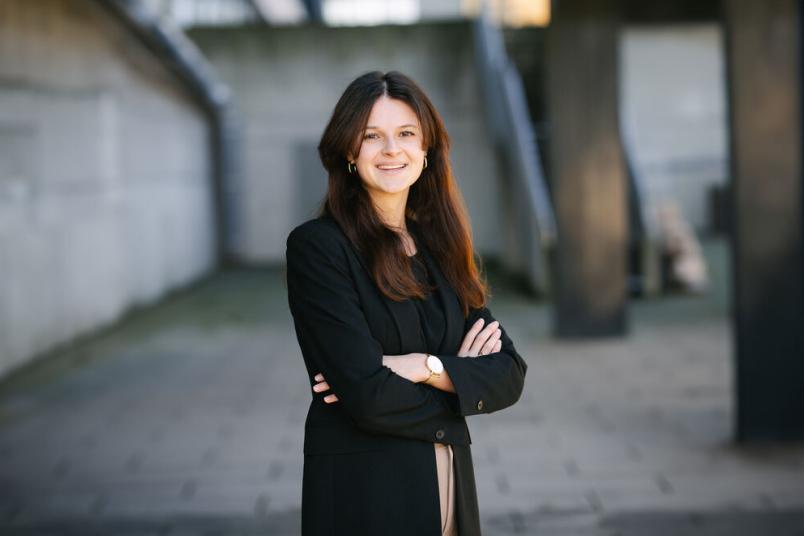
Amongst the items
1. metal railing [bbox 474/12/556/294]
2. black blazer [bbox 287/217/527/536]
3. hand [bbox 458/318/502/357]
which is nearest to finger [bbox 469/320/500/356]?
hand [bbox 458/318/502/357]

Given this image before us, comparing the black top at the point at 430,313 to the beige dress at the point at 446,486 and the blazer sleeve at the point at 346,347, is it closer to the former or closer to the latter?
the blazer sleeve at the point at 346,347

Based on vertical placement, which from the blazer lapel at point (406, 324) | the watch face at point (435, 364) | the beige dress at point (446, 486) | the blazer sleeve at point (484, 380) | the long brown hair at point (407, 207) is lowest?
the beige dress at point (446, 486)

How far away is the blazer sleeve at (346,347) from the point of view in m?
2.76

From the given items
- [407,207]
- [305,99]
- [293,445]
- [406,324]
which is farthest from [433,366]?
[305,99]

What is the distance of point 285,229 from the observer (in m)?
20.2

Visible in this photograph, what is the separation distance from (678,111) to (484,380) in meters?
20.6

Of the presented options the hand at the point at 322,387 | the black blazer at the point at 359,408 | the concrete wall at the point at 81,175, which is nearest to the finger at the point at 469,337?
the black blazer at the point at 359,408

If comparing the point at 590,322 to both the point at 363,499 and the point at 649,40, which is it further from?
the point at 649,40

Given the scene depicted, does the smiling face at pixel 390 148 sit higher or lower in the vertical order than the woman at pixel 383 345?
higher

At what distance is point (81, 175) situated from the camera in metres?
12.1

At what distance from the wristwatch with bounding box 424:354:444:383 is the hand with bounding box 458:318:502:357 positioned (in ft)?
0.48

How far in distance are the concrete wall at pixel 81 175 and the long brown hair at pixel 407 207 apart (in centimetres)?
729

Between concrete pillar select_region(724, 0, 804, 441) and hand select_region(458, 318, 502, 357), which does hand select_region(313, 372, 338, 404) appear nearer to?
hand select_region(458, 318, 502, 357)

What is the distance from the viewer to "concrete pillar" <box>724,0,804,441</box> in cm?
677
